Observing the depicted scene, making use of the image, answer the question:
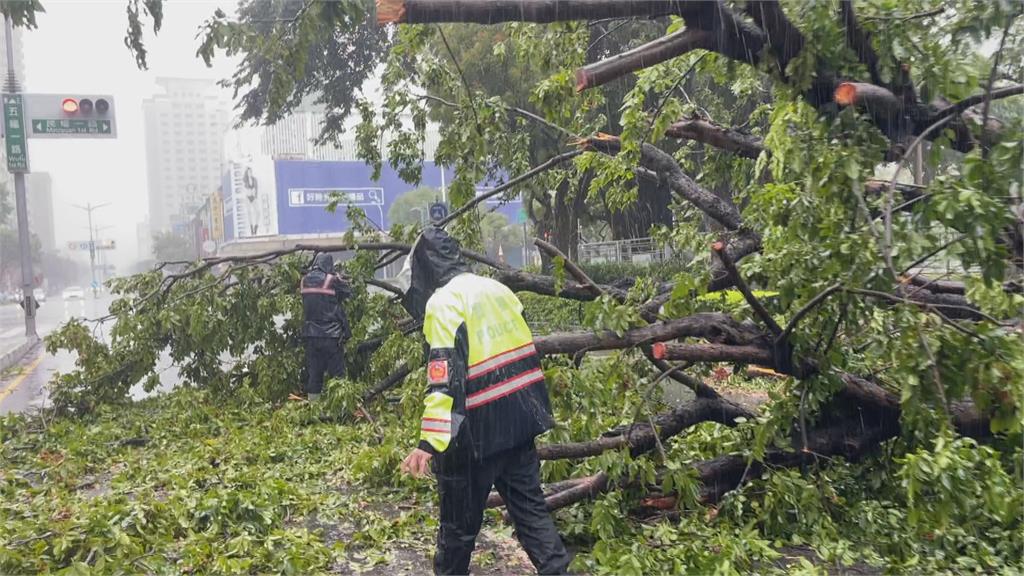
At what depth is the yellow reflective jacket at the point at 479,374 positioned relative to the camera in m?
3.09

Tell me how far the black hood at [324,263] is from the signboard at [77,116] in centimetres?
392

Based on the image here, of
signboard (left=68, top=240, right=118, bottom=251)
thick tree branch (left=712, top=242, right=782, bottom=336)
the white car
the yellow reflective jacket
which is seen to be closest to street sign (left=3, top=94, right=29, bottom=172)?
signboard (left=68, top=240, right=118, bottom=251)

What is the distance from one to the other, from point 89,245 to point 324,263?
71.8 ft

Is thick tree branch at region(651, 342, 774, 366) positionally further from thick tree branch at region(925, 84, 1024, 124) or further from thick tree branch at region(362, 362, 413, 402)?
thick tree branch at region(362, 362, 413, 402)

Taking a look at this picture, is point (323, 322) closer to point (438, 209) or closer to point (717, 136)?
point (438, 209)

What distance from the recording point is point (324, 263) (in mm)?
7484

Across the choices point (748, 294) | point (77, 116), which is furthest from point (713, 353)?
point (77, 116)

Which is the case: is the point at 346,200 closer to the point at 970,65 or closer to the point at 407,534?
the point at 407,534

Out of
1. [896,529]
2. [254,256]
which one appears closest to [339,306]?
[254,256]

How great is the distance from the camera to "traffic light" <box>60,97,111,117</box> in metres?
9.51

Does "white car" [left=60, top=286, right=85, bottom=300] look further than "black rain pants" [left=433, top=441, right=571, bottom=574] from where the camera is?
Yes

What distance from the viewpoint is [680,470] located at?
3.94m

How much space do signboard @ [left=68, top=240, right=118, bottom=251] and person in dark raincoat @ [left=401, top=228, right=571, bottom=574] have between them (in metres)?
22.3

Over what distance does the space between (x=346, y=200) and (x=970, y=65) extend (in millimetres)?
5501
